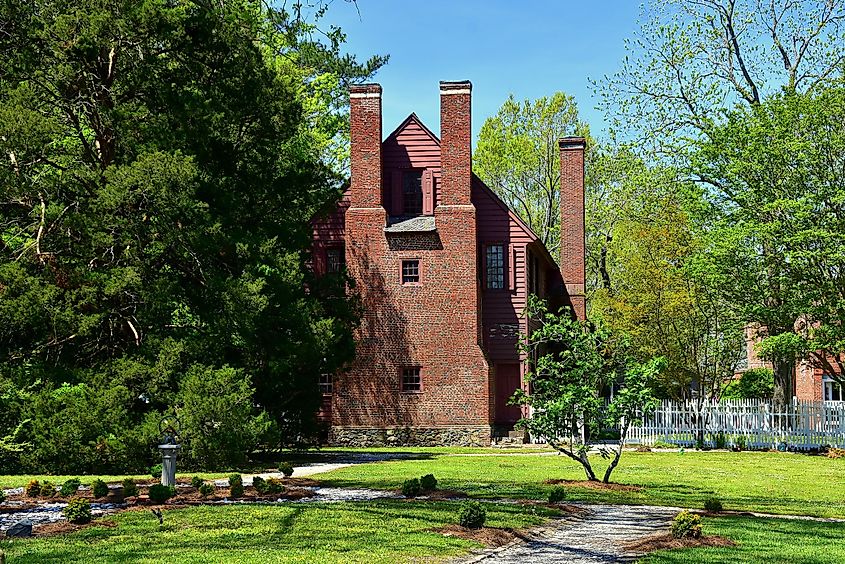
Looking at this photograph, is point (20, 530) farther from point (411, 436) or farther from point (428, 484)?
point (411, 436)

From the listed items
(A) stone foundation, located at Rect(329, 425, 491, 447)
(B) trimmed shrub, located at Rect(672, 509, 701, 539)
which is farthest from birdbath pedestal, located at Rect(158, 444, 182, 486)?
(A) stone foundation, located at Rect(329, 425, 491, 447)

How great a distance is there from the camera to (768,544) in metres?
11.6

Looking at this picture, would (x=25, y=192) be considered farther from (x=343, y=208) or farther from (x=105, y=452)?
(x=343, y=208)

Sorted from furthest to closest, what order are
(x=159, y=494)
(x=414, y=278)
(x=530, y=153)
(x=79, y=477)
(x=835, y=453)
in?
(x=530, y=153), (x=414, y=278), (x=835, y=453), (x=79, y=477), (x=159, y=494)

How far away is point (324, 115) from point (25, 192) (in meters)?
19.7

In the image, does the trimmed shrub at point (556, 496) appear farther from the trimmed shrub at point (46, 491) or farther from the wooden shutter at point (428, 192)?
the wooden shutter at point (428, 192)

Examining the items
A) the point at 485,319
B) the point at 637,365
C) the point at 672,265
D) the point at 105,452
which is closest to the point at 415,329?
the point at 485,319

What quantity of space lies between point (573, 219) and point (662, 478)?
19622 millimetres

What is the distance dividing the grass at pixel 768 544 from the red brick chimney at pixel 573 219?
25.8 meters

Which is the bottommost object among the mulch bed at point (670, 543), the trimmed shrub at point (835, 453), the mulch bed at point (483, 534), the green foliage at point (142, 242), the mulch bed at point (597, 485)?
the trimmed shrub at point (835, 453)

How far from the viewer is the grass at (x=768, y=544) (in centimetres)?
1048

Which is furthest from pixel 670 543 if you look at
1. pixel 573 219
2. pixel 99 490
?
pixel 573 219

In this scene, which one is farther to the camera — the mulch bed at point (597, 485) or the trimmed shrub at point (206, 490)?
the mulch bed at point (597, 485)

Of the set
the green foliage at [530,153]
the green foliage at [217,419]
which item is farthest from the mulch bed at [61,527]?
the green foliage at [530,153]
